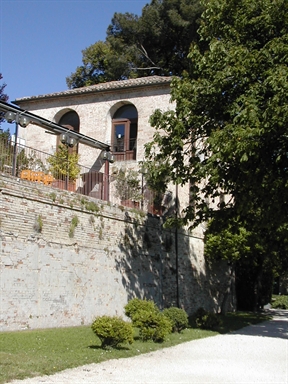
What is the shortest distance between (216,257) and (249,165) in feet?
31.5

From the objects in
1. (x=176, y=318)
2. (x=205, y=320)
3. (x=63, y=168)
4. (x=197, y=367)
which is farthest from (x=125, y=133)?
(x=197, y=367)

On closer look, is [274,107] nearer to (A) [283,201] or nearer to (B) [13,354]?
(A) [283,201]

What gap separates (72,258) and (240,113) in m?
6.51

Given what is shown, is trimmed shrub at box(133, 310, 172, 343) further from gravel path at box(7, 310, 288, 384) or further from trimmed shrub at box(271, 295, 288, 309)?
trimmed shrub at box(271, 295, 288, 309)

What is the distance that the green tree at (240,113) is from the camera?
13695 mm

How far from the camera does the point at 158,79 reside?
78.5 feet

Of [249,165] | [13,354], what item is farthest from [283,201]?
[13,354]

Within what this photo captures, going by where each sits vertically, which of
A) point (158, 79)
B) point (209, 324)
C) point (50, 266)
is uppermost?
point (158, 79)

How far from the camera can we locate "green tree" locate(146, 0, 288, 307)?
1370cm

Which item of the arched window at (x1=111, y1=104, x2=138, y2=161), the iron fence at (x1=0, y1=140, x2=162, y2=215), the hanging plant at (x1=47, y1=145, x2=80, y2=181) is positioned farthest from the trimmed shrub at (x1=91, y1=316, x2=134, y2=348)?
the arched window at (x1=111, y1=104, x2=138, y2=161)

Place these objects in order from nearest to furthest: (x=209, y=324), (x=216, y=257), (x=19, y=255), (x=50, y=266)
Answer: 1. (x=19, y=255)
2. (x=50, y=266)
3. (x=209, y=324)
4. (x=216, y=257)

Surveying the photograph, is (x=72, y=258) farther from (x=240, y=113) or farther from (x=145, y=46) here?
(x=145, y=46)

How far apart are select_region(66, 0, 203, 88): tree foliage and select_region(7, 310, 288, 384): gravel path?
85.2ft

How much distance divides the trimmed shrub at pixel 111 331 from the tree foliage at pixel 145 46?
2763 cm
